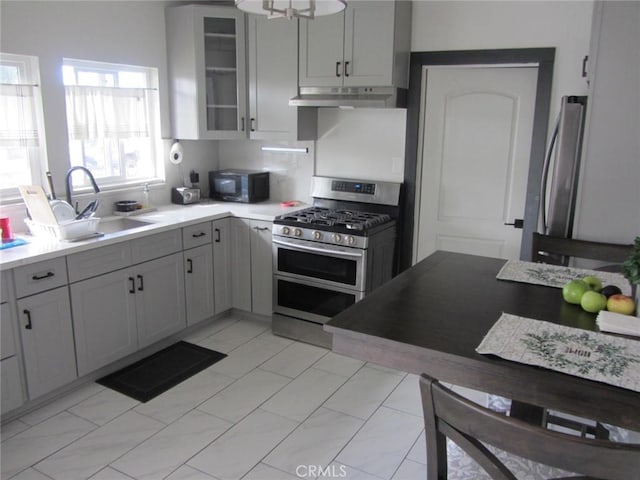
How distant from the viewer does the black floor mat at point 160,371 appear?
3117mm

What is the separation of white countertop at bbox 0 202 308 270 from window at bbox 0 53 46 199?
15.9 inches

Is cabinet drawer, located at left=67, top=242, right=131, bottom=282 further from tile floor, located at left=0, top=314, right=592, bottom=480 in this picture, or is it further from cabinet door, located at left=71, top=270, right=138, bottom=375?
tile floor, located at left=0, top=314, right=592, bottom=480

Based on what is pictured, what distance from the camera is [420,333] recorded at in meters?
1.61

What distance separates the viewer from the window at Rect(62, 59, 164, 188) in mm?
3549

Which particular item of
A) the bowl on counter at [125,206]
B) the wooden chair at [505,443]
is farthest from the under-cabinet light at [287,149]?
the wooden chair at [505,443]

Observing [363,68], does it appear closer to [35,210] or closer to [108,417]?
[35,210]

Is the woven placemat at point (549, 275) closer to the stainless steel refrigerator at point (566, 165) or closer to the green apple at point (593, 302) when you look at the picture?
the green apple at point (593, 302)

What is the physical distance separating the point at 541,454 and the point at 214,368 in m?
2.58

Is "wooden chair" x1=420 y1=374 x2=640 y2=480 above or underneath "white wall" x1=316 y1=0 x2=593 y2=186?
underneath

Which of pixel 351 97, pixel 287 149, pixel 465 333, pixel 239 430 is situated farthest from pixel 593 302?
pixel 287 149

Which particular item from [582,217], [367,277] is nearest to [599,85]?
[582,217]

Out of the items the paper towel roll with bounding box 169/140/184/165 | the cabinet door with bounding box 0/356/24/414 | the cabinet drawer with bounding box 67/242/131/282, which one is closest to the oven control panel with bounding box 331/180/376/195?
the paper towel roll with bounding box 169/140/184/165

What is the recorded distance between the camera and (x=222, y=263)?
3998 mm
